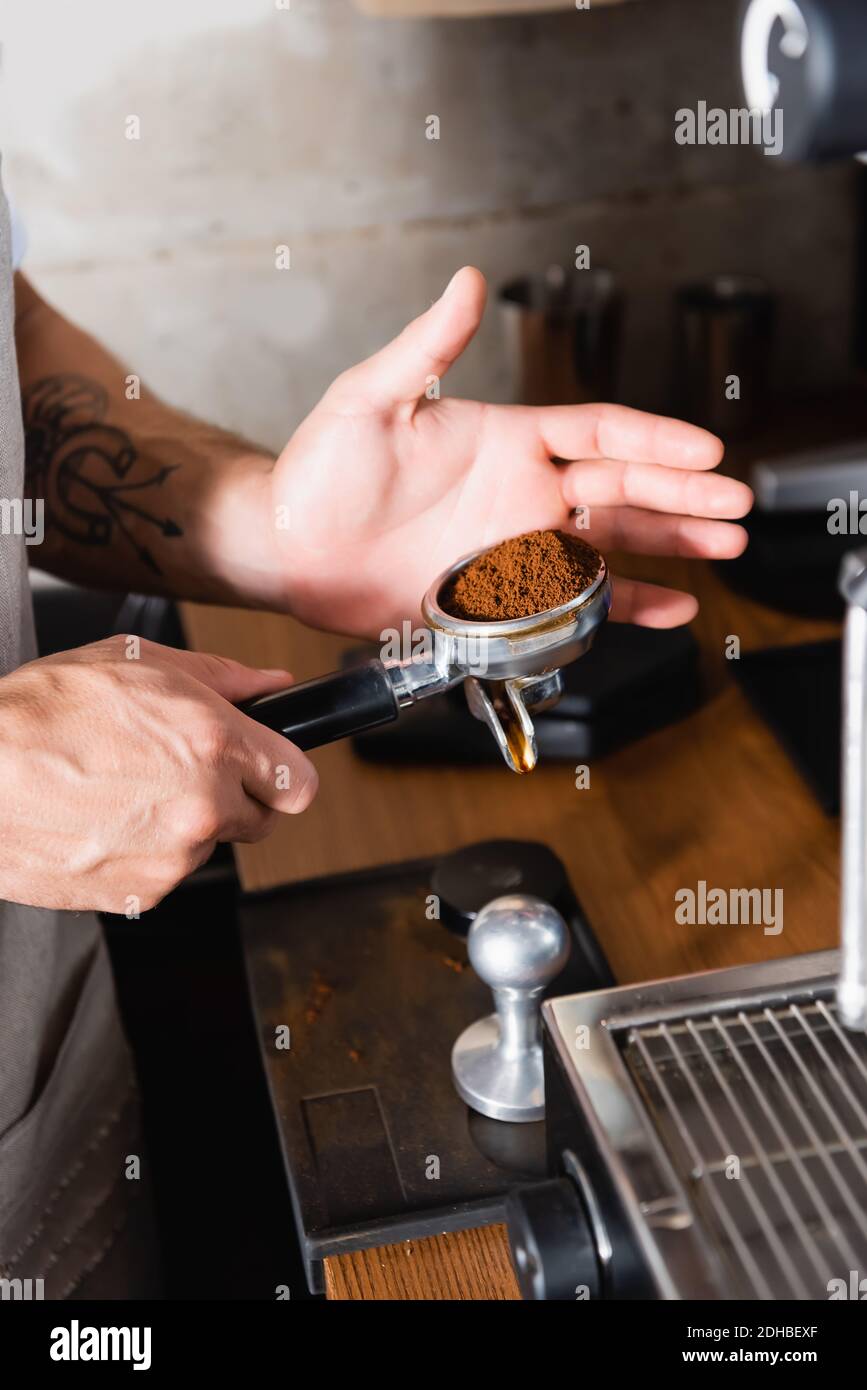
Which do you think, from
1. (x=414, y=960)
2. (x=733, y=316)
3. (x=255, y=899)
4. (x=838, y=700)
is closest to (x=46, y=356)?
(x=255, y=899)

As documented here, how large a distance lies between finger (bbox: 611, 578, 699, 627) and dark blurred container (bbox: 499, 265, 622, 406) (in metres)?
0.78

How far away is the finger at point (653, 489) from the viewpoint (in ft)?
3.28

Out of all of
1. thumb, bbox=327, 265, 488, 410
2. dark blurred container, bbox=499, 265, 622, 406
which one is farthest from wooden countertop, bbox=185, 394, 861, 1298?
dark blurred container, bbox=499, 265, 622, 406

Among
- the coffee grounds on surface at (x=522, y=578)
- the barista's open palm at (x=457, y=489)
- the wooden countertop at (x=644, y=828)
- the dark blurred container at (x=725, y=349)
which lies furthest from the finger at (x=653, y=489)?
the dark blurred container at (x=725, y=349)

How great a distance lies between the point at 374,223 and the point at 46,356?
77 cm

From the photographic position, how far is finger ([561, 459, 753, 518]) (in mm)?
1000

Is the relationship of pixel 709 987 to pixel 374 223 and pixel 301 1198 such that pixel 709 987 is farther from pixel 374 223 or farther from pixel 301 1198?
pixel 374 223

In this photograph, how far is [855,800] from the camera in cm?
52

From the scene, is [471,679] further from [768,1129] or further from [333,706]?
[768,1129]

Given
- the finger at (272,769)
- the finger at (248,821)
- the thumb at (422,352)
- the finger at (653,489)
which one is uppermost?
the thumb at (422,352)

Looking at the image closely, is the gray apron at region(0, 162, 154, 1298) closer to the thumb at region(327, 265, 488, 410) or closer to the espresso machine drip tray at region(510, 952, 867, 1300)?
the thumb at region(327, 265, 488, 410)

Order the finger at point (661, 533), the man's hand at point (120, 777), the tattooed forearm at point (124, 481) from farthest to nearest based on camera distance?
the tattooed forearm at point (124, 481) → the finger at point (661, 533) → the man's hand at point (120, 777)

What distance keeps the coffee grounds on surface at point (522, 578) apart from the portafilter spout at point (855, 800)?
1.09 feet

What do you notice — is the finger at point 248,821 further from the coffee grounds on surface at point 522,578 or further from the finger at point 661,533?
the finger at point 661,533
